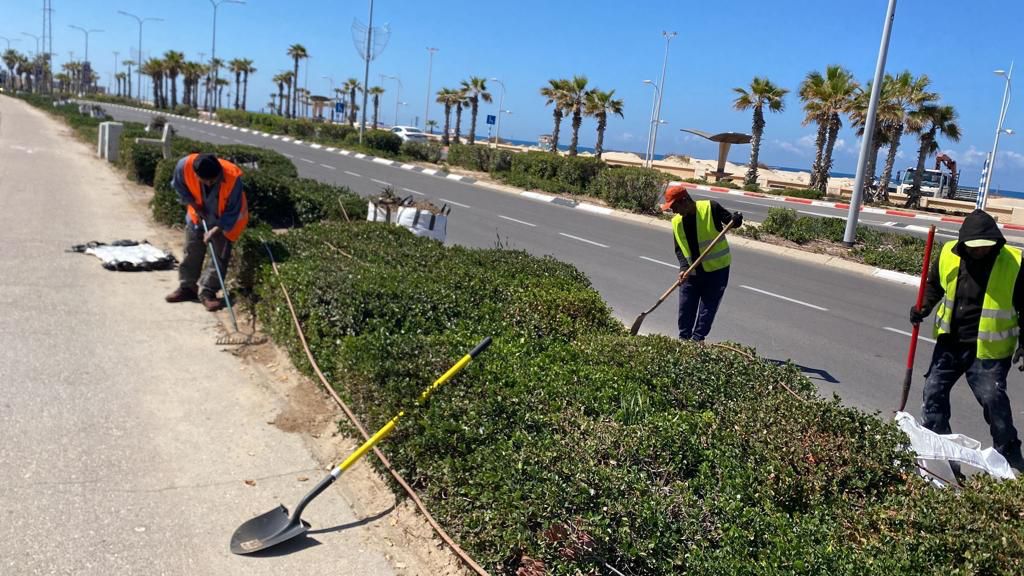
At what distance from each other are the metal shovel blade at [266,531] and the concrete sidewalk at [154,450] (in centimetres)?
6

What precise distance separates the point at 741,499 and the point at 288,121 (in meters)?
48.5

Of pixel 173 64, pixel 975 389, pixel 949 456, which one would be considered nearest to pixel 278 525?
pixel 949 456

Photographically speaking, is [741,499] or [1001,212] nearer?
[741,499]

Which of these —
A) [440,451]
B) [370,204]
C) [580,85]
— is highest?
[580,85]

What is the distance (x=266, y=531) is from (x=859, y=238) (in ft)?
51.5

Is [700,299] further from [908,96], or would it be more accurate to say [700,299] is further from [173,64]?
[173,64]

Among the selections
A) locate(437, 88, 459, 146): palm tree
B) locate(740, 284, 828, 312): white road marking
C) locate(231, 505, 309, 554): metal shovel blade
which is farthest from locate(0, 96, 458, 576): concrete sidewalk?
locate(437, 88, 459, 146): palm tree

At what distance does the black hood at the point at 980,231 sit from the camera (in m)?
4.59

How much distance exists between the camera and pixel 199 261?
25.5 ft

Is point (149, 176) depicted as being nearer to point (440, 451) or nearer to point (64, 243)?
point (64, 243)

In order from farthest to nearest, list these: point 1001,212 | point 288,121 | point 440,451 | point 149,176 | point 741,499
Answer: point 288,121, point 1001,212, point 149,176, point 440,451, point 741,499

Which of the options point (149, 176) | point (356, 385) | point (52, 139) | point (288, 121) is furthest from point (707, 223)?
point (288, 121)

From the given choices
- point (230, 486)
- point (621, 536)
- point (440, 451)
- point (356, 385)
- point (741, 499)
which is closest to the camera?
point (621, 536)

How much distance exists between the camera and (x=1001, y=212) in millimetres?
33156
